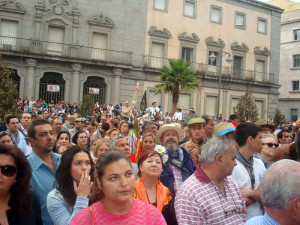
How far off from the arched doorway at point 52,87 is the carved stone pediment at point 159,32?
902cm

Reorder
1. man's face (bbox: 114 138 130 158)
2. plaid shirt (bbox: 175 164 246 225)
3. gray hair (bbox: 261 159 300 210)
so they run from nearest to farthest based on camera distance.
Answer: gray hair (bbox: 261 159 300 210) < plaid shirt (bbox: 175 164 246 225) < man's face (bbox: 114 138 130 158)

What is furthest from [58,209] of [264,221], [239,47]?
[239,47]

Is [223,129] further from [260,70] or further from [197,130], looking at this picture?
[260,70]

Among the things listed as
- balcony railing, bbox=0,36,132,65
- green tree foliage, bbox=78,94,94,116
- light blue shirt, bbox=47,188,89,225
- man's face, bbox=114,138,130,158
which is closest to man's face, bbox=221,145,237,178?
light blue shirt, bbox=47,188,89,225

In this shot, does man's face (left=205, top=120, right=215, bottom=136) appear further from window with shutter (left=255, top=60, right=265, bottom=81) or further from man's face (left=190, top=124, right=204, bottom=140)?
window with shutter (left=255, top=60, right=265, bottom=81)

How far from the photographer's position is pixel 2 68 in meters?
12.8

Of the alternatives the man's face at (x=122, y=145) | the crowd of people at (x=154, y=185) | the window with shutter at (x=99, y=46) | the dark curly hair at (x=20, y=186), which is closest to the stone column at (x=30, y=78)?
the window with shutter at (x=99, y=46)

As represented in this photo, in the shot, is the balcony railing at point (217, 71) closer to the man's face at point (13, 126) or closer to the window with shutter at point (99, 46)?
the window with shutter at point (99, 46)

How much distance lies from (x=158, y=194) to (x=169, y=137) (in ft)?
5.50

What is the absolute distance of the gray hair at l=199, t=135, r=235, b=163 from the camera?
11.0 feet

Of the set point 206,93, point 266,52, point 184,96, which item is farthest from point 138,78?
point 266,52

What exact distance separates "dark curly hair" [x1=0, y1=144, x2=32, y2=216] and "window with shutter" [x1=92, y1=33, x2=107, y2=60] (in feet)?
81.2

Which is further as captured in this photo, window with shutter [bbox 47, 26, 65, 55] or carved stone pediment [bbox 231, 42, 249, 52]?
carved stone pediment [bbox 231, 42, 249, 52]

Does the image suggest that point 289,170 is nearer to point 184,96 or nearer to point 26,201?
point 26,201
